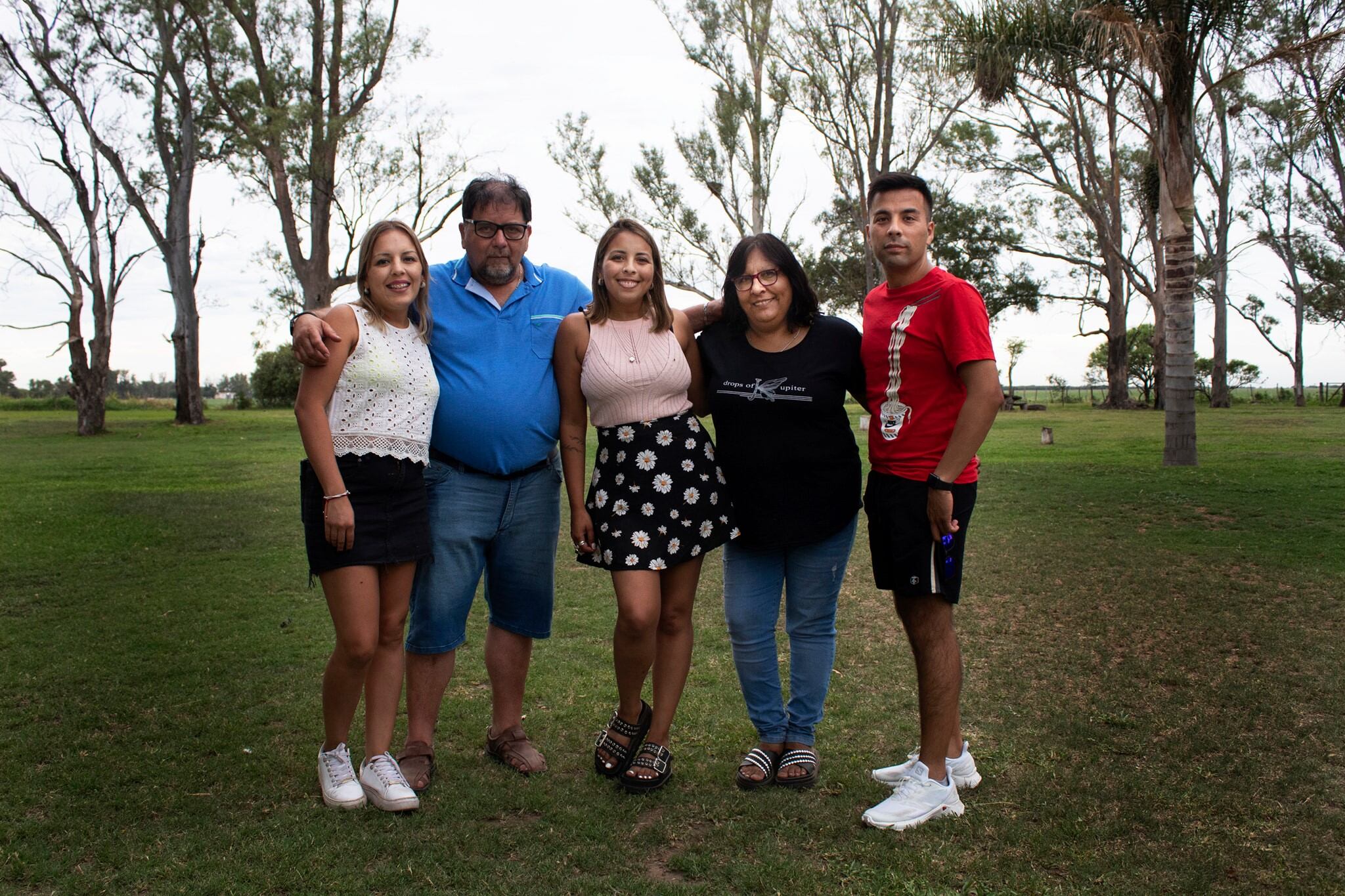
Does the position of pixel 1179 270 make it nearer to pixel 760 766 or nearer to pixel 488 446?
pixel 760 766

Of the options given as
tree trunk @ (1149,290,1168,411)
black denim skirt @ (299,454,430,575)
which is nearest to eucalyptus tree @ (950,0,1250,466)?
black denim skirt @ (299,454,430,575)

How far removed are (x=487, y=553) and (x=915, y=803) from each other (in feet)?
5.69

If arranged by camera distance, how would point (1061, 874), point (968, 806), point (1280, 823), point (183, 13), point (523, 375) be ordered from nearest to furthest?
point (1061, 874), point (1280, 823), point (968, 806), point (523, 375), point (183, 13)

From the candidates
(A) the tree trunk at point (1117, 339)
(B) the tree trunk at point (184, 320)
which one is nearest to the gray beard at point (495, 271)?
(B) the tree trunk at point (184, 320)

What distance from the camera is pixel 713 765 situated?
3.91m

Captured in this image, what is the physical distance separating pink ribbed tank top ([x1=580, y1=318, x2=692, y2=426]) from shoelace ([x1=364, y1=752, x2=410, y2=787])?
1348 mm

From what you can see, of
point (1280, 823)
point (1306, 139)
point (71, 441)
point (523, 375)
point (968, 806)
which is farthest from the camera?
point (71, 441)

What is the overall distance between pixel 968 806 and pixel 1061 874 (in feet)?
1.71

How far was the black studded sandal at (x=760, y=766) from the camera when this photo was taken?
3.65 m

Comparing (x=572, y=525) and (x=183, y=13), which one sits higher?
(x=183, y=13)

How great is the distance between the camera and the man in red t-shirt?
3238 mm

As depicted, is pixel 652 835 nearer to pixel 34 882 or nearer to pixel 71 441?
pixel 34 882

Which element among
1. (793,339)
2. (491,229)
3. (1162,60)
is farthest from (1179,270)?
(491,229)

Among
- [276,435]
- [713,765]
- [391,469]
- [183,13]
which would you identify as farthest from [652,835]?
[183,13]
